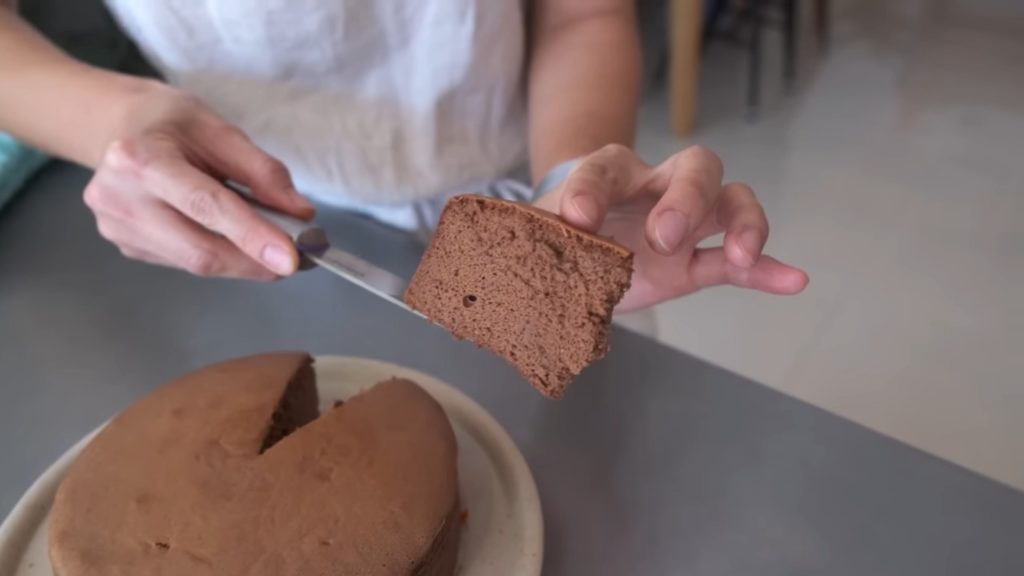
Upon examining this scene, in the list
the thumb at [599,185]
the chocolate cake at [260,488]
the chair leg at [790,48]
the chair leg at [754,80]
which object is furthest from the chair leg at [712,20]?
the chocolate cake at [260,488]

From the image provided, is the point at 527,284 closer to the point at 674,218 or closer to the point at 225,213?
the point at 674,218

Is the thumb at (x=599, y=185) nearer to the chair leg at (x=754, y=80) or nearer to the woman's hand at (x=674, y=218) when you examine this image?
the woman's hand at (x=674, y=218)

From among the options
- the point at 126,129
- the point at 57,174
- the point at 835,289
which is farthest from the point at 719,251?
the point at 835,289

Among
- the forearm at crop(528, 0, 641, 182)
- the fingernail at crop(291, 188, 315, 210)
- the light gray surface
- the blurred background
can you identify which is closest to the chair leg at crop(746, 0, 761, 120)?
the blurred background

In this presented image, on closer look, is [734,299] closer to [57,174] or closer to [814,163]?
[814,163]

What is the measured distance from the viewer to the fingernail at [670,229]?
56 centimetres

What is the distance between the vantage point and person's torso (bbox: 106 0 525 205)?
811 mm

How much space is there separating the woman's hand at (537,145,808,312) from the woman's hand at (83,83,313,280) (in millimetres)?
225

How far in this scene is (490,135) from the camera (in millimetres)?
913

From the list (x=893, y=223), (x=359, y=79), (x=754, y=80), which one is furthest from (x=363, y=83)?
(x=754, y=80)

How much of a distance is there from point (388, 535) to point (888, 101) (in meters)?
2.41

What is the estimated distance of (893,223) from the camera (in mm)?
2039

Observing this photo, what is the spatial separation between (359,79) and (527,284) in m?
0.39

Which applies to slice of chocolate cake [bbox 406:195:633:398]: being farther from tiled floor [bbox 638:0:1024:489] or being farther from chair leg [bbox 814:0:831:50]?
chair leg [bbox 814:0:831:50]
